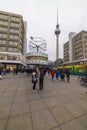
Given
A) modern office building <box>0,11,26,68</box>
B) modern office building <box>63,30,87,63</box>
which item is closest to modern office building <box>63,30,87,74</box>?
modern office building <box>63,30,87,63</box>

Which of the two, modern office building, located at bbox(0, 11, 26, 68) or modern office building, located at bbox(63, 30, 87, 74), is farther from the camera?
modern office building, located at bbox(63, 30, 87, 74)

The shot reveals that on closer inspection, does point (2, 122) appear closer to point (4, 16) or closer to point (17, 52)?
point (17, 52)

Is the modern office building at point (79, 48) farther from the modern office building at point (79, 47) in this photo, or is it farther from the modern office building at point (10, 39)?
the modern office building at point (10, 39)

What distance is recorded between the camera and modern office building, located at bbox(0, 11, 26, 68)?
41013 mm

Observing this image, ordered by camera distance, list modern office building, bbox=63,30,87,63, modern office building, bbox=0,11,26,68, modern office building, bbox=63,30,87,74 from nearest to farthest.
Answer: modern office building, bbox=0,11,26,68 → modern office building, bbox=63,30,87,74 → modern office building, bbox=63,30,87,63

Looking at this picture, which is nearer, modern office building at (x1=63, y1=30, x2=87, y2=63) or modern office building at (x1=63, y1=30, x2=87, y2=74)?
modern office building at (x1=63, y1=30, x2=87, y2=74)

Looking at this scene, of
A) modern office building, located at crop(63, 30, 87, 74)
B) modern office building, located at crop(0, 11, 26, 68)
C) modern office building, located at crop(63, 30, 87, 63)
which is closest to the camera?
modern office building, located at crop(0, 11, 26, 68)

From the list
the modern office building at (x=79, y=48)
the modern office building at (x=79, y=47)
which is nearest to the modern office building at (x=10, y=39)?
the modern office building at (x=79, y=48)

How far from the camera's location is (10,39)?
141 ft

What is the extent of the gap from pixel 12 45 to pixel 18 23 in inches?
445

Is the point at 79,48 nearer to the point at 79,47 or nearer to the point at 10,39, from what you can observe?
the point at 79,47

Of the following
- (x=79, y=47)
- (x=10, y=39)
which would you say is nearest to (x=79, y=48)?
(x=79, y=47)

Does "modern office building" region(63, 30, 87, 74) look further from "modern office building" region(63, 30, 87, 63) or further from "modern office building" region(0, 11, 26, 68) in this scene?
"modern office building" region(0, 11, 26, 68)

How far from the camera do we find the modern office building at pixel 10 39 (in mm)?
41013
